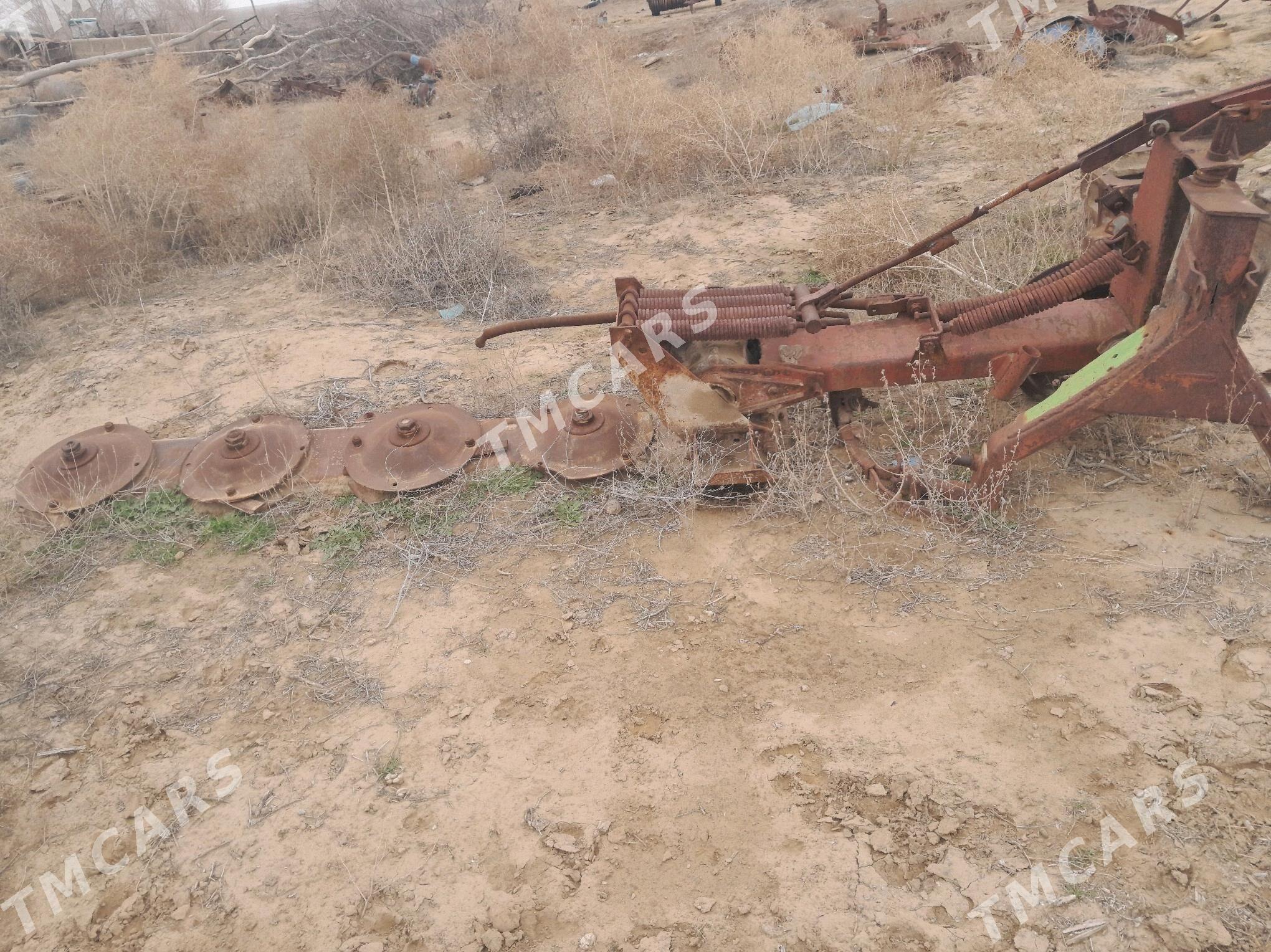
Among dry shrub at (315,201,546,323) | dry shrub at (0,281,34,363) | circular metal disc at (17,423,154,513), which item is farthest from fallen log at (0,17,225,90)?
circular metal disc at (17,423,154,513)

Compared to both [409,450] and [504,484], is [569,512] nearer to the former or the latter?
[504,484]

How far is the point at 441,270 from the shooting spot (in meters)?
5.97

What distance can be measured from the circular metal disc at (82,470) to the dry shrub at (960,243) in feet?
14.4

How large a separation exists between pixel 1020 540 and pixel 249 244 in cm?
700

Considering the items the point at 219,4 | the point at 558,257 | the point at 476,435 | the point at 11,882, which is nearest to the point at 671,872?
the point at 11,882

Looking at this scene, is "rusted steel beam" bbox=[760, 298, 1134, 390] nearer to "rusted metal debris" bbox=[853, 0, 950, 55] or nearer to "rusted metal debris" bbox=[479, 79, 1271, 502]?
"rusted metal debris" bbox=[479, 79, 1271, 502]

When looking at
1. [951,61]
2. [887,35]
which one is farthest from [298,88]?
[951,61]

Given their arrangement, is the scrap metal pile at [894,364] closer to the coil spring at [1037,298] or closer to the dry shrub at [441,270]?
the coil spring at [1037,298]

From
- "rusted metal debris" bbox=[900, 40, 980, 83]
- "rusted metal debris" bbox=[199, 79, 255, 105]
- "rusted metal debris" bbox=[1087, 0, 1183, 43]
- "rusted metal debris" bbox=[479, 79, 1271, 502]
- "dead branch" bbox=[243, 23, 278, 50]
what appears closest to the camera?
"rusted metal debris" bbox=[479, 79, 1271, 502]

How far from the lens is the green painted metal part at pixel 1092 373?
2.72 meters

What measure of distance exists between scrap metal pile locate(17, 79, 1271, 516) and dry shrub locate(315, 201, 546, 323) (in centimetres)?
188

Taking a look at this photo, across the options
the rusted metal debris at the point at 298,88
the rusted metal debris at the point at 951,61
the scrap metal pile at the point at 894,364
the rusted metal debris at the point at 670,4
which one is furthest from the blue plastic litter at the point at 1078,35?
the rusted metal debris at the point at 298,88

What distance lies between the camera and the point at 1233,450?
3.25 meters

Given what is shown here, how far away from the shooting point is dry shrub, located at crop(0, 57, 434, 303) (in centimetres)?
662
